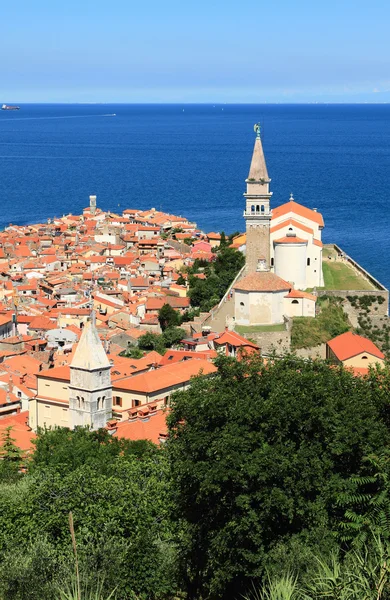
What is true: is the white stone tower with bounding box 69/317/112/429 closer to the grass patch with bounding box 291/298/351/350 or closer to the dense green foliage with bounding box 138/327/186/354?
the grass patch with bounding box 291/298/351/350

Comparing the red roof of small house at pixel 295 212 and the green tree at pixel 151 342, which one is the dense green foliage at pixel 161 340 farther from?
the red roof of small house at pixel 295 212

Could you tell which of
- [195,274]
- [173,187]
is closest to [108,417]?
[195,274]

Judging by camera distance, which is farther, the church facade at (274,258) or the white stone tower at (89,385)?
the church facade at (274,258)

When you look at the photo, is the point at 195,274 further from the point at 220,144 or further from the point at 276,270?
the point at 220,144

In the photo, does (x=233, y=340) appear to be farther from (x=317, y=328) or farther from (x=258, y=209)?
(x=258, y=209)

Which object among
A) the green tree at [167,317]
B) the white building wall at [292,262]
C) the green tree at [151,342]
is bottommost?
the green tree at [151,342]

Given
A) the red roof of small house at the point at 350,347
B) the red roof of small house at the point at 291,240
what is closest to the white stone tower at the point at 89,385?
the red roof of small house at the point at 350,347

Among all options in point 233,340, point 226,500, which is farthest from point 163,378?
point 226,500

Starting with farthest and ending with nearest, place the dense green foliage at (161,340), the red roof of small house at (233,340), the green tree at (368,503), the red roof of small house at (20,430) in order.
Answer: the dense green foliage at (161,340)
the red roof of small house at (233,340)
the red roof of small house at (20,430)
the green tree at (368,503)

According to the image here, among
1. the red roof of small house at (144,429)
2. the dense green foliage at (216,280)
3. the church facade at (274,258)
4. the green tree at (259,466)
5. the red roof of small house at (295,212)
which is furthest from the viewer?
the dense green foliage at (216,280)
